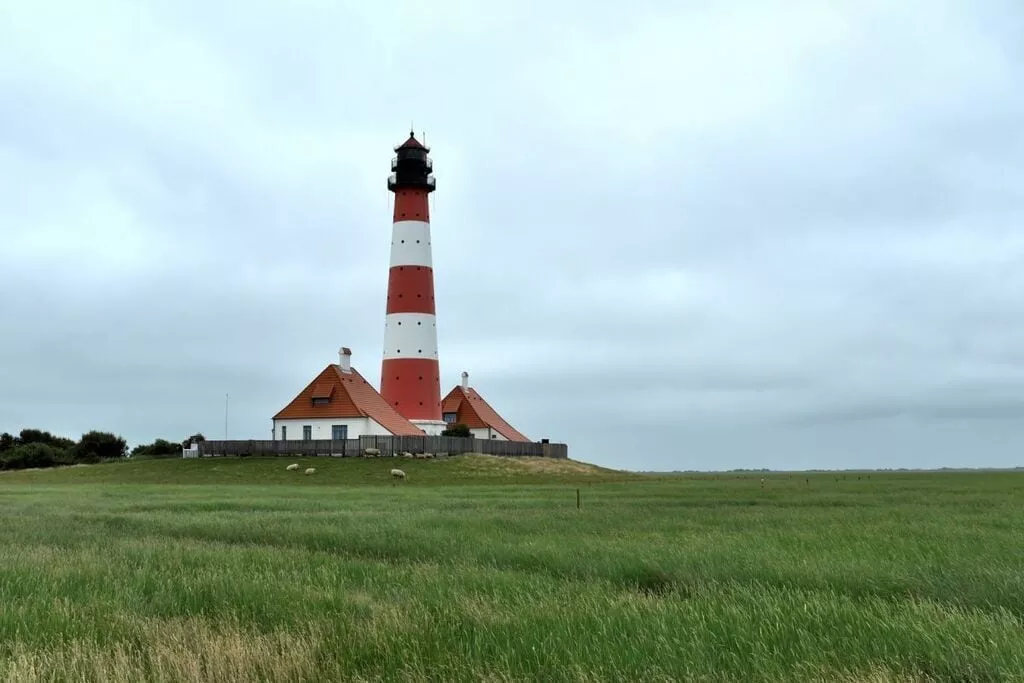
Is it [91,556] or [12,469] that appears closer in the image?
[91,556]

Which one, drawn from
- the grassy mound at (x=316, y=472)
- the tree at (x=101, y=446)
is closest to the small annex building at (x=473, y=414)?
the grassy mound at (x=316, y=472)

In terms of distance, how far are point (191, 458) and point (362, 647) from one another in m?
56.0

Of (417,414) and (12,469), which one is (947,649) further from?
(12,469)

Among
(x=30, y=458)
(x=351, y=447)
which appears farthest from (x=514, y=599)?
(x=30, y=458)

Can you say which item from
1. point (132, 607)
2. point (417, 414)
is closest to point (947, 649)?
point (132, 607)

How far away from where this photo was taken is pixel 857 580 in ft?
33.5

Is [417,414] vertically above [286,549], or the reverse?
[417,414]

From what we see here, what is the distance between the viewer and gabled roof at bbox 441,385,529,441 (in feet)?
242

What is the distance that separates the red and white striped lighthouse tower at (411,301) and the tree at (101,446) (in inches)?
1071

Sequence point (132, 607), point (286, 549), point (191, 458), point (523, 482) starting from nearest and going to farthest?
point (132, 607), point (286, 549), point (523, 482), point (191, 458)

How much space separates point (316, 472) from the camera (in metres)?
51.1

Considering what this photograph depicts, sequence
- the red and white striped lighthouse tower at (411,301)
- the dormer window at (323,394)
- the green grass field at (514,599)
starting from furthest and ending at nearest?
the dormer window at (323,394) < the red and white striped lighthouse tower at (411,301) < the green grass field at (514,599)

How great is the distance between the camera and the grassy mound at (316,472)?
48031 millimetres

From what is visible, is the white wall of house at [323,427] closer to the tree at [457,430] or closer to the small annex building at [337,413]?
the small annex building at [337,413]
